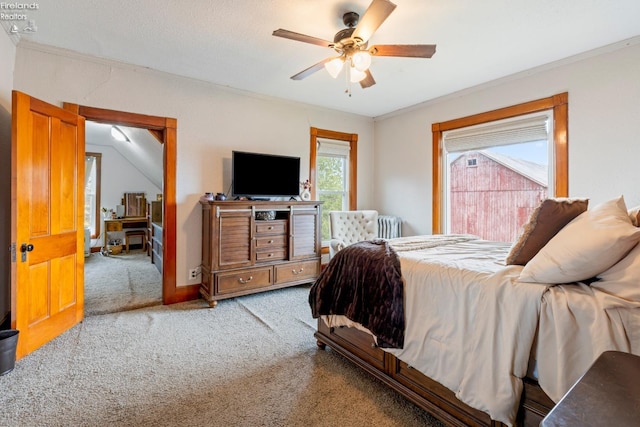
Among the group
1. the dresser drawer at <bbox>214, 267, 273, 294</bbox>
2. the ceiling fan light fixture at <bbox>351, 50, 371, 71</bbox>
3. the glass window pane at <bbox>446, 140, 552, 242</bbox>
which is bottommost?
the dresser drawer at <bbox>214, 267, 273, 294</bbox>

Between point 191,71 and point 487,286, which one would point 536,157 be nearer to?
point 487,286

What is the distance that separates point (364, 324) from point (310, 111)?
351 centimetres

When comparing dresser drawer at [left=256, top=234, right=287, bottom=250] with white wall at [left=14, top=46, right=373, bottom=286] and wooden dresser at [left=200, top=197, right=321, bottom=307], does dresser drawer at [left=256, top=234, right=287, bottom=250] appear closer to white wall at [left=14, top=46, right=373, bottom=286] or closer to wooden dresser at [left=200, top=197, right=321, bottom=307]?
wooden dresser at [left=200, top=197, right=321, bottom=307]

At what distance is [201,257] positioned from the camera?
3707 millimetres

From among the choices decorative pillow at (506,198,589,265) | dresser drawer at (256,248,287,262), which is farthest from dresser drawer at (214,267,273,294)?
decorative pillow at (506,198,589,265)

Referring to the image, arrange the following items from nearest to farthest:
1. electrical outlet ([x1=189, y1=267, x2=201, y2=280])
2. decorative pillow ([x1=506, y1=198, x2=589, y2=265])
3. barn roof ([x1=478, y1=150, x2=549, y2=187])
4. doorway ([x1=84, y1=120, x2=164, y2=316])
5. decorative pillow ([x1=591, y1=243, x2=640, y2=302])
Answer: decorative pillow ([x1=591, y1=243, x2=640, y2=302]), decorative pillow ([x1=506, y1=198, x2=589, y2=265]), barn roof ([x1=478, y1=150, x2=549, y2=187]), electrical outlet ([x1=189, y1=267, x2=201, y2=280]), doorway ([x1=84, y1=120, x2=164, y2=316])

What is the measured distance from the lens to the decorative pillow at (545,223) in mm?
1493

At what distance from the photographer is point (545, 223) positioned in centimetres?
150

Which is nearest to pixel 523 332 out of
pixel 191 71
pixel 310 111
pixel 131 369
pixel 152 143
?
pixel 131 369

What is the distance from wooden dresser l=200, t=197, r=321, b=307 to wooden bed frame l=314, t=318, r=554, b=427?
4.90 ft

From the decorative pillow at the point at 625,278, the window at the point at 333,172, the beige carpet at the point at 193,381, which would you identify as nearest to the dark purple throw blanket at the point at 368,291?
the beige carpet at the point at 193,381

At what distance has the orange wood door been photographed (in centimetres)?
222

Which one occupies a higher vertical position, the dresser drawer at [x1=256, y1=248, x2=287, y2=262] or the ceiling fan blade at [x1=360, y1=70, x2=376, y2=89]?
the ceiling fan blade at [x1=360, y1=70, x2=376, y2=89]

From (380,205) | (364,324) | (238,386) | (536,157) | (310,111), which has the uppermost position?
(310,111)
